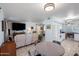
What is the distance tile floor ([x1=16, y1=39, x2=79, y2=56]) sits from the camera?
1543 mm

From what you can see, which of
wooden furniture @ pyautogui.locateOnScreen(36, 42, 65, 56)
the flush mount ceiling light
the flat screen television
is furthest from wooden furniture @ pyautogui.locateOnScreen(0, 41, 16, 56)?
the flush mount ceiling light

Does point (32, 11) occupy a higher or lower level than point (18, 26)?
higher

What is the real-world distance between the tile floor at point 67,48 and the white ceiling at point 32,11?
451 millimetres

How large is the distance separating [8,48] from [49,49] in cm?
67

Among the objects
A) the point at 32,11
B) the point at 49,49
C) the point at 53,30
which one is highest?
the point at 32,11

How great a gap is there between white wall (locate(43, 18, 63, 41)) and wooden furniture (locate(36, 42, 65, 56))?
0.33 ft

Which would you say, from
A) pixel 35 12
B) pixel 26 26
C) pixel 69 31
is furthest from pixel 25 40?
pixel 69 31

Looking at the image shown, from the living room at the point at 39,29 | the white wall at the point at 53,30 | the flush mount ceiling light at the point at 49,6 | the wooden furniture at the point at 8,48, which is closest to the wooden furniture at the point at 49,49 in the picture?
the living room at the point at 39,29

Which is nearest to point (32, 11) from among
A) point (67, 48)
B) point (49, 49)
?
point (49, 49)

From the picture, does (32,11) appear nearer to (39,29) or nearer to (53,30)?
(39,29)

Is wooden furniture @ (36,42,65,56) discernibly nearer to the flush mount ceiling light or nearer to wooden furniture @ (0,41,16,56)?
wooden furniture @ (0,41,16,56)

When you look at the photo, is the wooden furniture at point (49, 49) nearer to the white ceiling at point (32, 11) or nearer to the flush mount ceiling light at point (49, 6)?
the white ceiling at point (32, 11)

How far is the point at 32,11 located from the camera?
5.21 ft

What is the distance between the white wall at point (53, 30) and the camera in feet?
5.30
